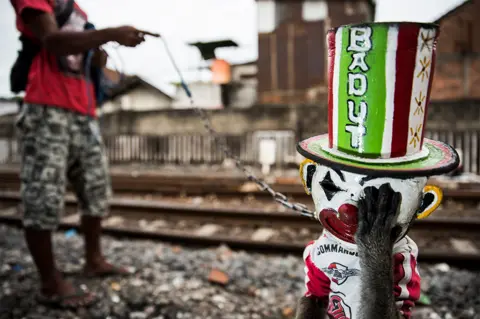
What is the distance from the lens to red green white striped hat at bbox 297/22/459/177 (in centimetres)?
100

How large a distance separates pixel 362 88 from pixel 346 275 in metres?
0.64

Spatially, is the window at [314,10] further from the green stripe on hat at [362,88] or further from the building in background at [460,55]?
the green stripe on hat at [362,88]

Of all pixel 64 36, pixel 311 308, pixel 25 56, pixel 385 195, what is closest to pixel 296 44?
pixel 25 56

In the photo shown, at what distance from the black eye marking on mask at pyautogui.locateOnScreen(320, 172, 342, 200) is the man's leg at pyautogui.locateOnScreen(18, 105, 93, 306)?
211 cm

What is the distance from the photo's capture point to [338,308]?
4.17 feet

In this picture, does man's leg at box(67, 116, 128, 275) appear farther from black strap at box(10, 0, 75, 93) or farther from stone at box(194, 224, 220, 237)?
stone at box(194, 224, 220, 237)

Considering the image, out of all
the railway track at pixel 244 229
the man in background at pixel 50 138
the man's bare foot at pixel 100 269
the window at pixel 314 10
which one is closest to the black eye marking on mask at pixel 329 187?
the man in background at pixel 50 138

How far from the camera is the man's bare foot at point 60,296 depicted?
8.38ft

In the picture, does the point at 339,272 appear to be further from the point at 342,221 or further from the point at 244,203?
the point at 244,203

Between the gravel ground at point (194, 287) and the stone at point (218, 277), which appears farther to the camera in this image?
the stone at point (218, 277)

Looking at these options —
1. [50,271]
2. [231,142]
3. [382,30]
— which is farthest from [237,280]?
[231,142]

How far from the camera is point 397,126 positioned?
1.05 meters

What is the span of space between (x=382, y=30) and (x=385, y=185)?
0.44 m

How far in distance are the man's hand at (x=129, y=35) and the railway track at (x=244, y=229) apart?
264cm
